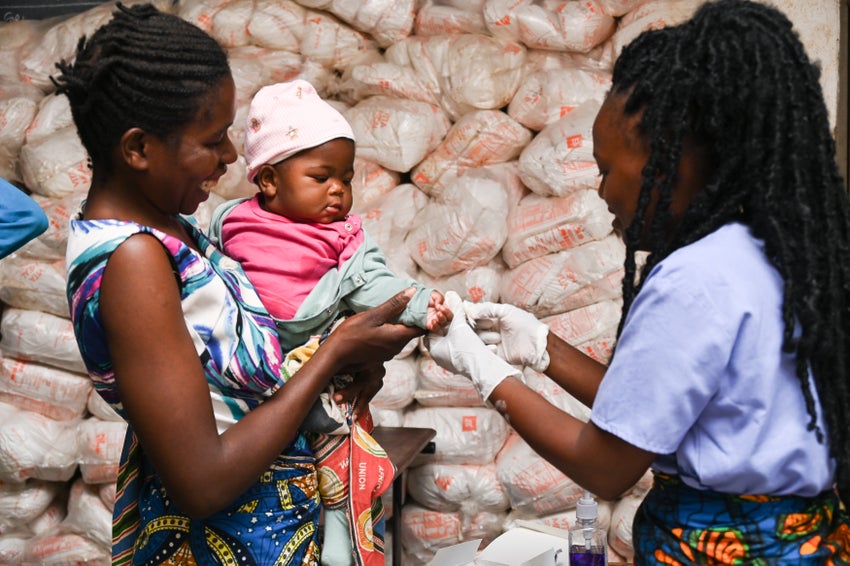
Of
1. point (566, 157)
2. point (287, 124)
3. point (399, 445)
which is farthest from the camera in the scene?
point (566, 157)

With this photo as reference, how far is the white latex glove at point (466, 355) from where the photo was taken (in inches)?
51.4

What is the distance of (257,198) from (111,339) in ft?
2.12

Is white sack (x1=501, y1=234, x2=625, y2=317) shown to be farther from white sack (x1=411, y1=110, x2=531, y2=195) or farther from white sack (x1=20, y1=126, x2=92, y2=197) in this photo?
white sack (x1=20, y1=126, x2=92, y2=197)

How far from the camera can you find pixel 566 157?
2697 mm

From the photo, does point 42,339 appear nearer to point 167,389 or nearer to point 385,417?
point 385,417

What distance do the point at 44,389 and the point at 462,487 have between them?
4.54 feet

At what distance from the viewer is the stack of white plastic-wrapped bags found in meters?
2.74

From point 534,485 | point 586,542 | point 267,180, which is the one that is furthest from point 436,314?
point 534,485

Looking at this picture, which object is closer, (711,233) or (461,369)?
(711,233)

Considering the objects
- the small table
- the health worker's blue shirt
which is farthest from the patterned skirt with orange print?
the small table

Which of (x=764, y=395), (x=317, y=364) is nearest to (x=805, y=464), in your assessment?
(x=764, y=395)

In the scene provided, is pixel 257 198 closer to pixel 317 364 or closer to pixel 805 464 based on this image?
pixel 317 364

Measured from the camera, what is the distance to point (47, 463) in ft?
9.34

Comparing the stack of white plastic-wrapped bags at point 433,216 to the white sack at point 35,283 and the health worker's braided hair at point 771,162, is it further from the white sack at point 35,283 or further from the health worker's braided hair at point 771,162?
→ the health worker's braided hair at point 771,162
